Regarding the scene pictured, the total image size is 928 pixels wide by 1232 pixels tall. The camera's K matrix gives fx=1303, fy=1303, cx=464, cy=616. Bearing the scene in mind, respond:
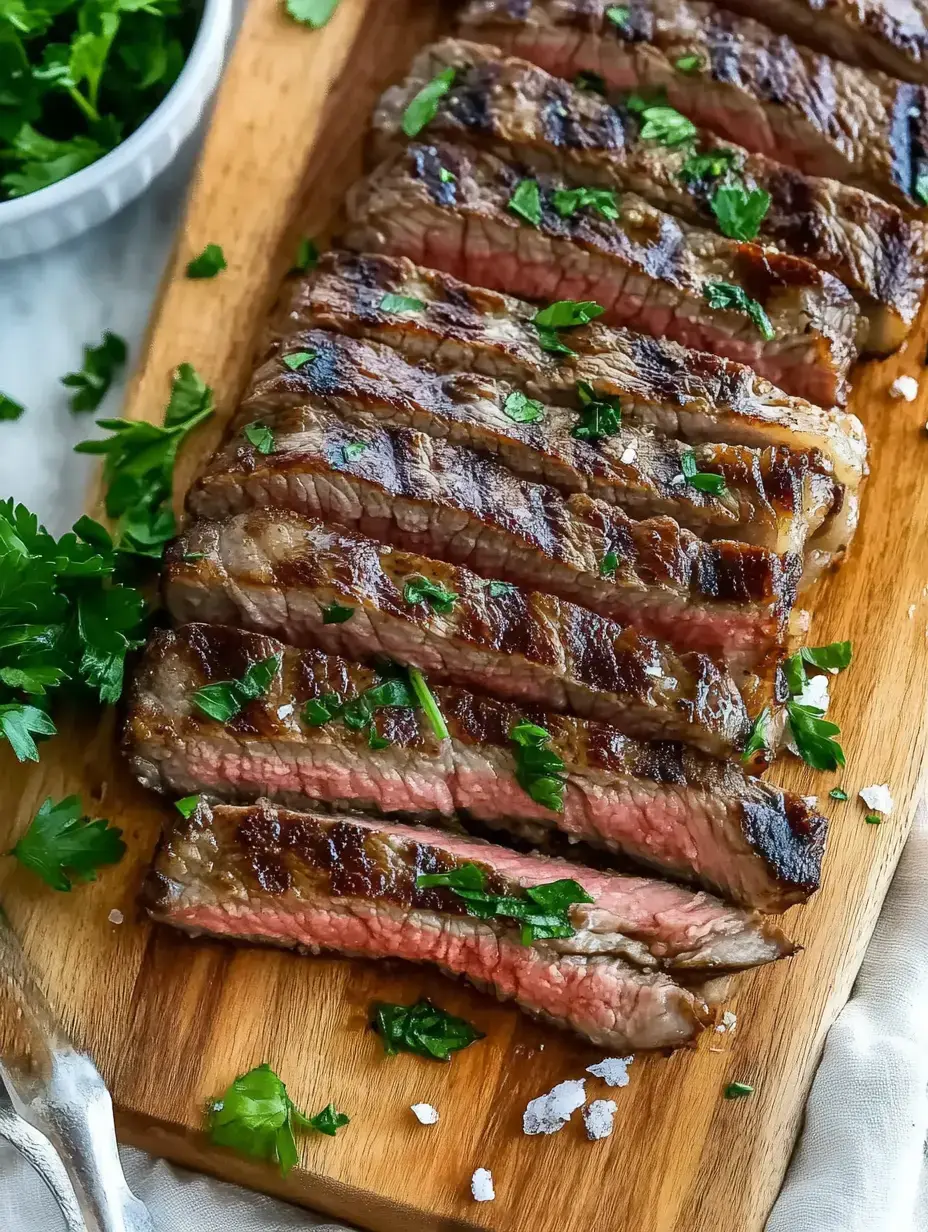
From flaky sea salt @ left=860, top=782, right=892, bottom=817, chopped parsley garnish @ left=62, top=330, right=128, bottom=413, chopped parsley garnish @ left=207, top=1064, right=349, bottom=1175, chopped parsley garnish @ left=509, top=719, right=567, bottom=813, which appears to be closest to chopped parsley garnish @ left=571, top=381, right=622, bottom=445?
chopped parsley garnish @ left=509, top=719, right=567, bottom=813

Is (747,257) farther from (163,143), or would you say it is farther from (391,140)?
(163,143)

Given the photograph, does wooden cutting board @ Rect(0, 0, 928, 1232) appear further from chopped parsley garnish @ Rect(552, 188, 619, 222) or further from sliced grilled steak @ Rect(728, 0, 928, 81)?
sliced grilled steak @ Rect(728, 0, 928, 81)

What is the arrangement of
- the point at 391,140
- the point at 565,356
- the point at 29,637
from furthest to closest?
the point at 391,140 → the point at 565,356 → the point at 29,637

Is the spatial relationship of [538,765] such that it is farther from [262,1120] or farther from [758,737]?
[262,1120]

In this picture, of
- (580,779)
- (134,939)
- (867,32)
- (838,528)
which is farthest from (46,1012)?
(867,32)

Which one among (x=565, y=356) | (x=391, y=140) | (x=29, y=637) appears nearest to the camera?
(x=29, y=637)

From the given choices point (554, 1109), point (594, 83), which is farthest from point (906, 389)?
point (554, 1109)

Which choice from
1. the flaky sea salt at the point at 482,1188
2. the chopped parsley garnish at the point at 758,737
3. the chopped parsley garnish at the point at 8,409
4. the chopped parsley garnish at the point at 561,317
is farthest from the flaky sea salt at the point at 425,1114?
the chopped parsley garnish at the point at 8,409

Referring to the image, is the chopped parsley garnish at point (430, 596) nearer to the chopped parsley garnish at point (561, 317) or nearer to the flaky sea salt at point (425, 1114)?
the chopped parsley garnish at point (561, 317)
